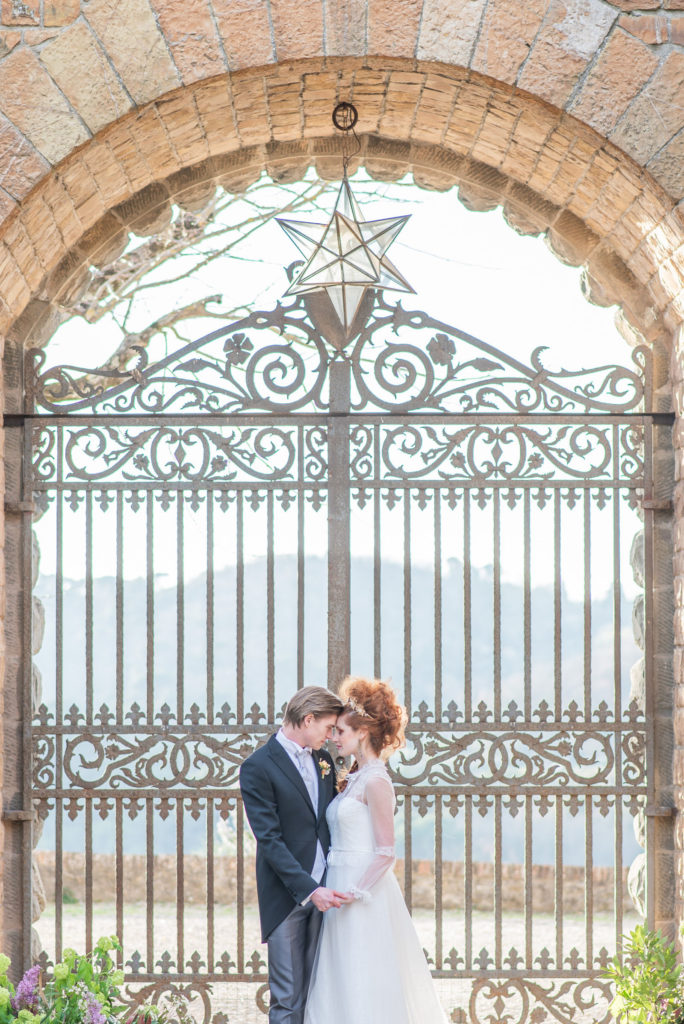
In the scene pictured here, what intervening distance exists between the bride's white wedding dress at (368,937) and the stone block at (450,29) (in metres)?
3.04

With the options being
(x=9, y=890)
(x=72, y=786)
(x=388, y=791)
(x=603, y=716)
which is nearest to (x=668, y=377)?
(x=603, y=716)

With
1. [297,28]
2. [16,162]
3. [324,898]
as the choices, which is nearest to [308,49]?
[297,28]

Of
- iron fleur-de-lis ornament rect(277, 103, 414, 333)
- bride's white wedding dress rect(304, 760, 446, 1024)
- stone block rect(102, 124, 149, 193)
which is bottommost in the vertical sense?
bride's white wedding dress rect(304, 760, 446, 1024)

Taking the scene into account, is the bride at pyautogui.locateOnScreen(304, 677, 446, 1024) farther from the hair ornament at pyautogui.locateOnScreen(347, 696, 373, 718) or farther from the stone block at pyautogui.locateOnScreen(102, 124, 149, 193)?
the stone block at pyautogui.locateOnScreen(102, 124, 149, 193)

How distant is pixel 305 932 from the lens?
450 cm

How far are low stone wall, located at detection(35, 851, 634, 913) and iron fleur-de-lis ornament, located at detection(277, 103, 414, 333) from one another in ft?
23.0

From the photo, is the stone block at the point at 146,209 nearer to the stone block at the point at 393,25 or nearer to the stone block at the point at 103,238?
the stone block at the point at 103,238

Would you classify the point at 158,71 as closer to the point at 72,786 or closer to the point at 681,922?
the point at 72,786

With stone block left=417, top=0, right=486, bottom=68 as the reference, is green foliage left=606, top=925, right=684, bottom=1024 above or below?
below

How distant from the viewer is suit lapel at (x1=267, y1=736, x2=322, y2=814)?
440 cm

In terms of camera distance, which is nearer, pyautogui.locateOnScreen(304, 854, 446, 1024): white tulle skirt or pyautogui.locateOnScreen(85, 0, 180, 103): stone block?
pyautogui.locateOnScreen(304, 854, 446, 1024): white tulle skirt

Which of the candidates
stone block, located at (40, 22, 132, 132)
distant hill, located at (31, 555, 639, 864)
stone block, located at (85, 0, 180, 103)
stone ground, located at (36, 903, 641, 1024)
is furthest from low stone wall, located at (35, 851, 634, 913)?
distant hill, located at (31, 555, 639, 864)

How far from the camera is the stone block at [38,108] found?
15.6ft

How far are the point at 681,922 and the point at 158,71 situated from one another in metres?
4.51
